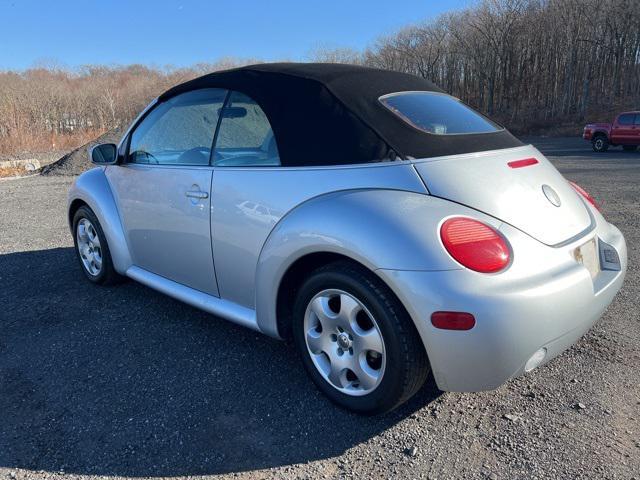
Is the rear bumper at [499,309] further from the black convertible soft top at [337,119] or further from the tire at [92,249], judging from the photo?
the tire at [92,249]

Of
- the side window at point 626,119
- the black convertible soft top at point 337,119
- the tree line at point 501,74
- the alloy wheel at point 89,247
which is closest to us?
the black convertible soft top at point 337,119

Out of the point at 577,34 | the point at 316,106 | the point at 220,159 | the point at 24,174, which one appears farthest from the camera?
the point at 577,34

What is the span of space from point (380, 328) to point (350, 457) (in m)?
0.60

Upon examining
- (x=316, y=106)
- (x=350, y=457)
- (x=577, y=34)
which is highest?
(x=577, y=34)

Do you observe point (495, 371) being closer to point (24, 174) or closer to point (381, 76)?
point (381, 76)

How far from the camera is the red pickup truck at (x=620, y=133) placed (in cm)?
1958

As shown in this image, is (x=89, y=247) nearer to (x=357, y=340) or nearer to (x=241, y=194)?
(x=241, y=194)

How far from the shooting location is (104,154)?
3.98 m

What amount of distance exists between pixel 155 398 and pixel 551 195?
238 centimetres

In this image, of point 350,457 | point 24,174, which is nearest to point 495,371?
point 350,457

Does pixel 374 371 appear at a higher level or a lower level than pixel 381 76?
lower

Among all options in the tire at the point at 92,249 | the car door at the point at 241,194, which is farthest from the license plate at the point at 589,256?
the tire at the point at 92,249

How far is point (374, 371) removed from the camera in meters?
2.42

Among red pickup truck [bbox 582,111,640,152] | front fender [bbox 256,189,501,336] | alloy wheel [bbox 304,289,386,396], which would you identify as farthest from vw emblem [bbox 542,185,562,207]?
red pickup truck [bbox 582,111,640,152]
